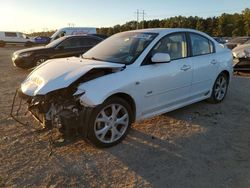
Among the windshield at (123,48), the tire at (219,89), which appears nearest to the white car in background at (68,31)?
the tire at (219,89)

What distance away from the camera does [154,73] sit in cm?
486

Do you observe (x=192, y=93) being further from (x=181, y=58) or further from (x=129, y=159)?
(x=129, y=159)

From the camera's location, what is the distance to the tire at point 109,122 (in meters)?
4.15

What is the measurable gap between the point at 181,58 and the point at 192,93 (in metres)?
0.76

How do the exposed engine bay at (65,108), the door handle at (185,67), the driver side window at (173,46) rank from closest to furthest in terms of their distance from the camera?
the exposed engine bay at (65,108), the driver side window at (173,46), the door handle at (185,67)

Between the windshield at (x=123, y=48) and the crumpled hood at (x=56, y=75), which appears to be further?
the windshield at (x=123, y=48)

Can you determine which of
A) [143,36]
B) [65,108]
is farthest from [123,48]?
[65,108]

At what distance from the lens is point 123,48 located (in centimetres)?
520

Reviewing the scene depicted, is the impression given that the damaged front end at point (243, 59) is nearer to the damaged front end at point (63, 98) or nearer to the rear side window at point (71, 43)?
the rear side window at point (71, 43)

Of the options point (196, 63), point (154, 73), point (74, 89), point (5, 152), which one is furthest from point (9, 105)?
point (196, 63)

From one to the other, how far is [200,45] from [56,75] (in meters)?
3.16

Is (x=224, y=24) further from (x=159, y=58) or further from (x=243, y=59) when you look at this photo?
(x=159, y=58)

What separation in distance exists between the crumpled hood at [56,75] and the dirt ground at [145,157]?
0.84 m

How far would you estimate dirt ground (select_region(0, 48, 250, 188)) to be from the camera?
351 cm
